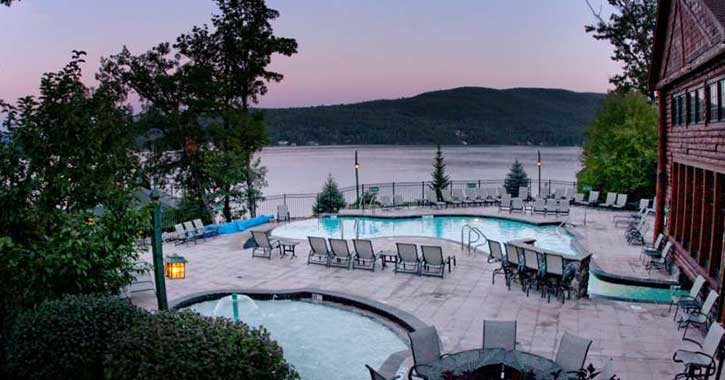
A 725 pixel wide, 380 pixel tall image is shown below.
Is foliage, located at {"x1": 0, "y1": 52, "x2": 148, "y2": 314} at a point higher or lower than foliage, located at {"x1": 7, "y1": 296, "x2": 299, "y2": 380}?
higher

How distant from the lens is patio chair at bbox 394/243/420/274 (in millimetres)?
10969

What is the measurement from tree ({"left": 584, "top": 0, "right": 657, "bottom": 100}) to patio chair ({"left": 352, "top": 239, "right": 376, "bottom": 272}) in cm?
1435

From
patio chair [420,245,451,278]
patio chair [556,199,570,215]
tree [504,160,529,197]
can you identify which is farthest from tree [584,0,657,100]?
patio chair [420,245,451,278]

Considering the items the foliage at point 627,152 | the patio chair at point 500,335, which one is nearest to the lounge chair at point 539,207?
the foliage at point 627,152

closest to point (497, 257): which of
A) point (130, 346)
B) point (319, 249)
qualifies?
point (319, 249)

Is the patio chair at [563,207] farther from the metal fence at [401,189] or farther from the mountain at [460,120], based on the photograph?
the mountain at [460,120]

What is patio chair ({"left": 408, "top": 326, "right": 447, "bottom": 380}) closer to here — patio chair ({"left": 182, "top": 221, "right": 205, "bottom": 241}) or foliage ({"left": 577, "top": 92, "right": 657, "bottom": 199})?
patio chair ({"left": 182, "top": 221, "right": 205, "bottom": 241})

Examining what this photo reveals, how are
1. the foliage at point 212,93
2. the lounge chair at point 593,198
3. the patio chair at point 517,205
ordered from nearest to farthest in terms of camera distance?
the patio chair at point 517,205 < the lounge chair at point 593,198 < the foliage at point 212,93

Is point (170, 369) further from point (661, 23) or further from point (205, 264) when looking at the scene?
point (661, 23)

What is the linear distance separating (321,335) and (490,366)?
374 centimetres

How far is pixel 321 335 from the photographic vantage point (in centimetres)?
814

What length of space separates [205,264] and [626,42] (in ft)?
64.8

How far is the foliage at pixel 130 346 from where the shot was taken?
4.32 meters

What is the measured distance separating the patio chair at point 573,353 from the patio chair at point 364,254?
6.34m
